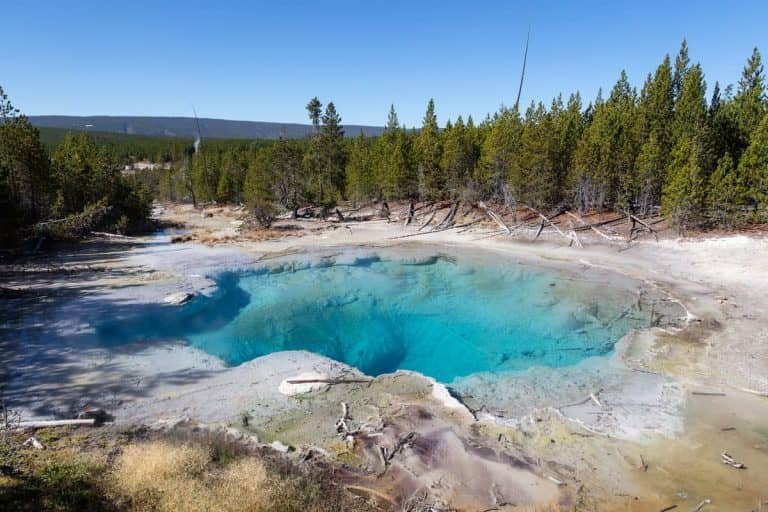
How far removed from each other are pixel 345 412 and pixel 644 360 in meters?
10.5

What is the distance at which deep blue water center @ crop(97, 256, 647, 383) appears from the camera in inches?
664

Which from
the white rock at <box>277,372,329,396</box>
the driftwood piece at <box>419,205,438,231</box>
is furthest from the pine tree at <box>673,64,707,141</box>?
the white rock at <box>277,372,329,396</box>


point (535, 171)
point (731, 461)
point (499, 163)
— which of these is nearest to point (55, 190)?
point (499, 163)

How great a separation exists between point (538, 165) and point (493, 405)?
1219 inches

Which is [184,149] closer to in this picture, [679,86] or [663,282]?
[679,86]

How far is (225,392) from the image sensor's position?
1283 cm

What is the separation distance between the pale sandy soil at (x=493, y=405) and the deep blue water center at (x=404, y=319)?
1487mm

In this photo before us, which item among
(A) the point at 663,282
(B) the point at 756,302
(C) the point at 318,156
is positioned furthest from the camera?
Answer: (C) the point at 318,156

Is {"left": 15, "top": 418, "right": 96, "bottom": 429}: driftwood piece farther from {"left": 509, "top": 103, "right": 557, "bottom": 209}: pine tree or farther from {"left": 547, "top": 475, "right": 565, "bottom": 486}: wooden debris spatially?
{"left": 509, "top": 103, "right": 557, "bottom": 209}: pine tree

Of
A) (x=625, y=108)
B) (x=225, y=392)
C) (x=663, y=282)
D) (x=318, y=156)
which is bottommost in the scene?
(x=225, y=392)

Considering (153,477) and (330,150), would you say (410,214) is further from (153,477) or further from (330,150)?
(153,477)

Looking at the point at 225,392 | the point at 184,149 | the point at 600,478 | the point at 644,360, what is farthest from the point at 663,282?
the point at 184,149

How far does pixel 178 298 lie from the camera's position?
1962 cm

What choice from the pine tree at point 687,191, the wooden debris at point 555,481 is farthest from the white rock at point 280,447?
the pine tree at point 687,191
